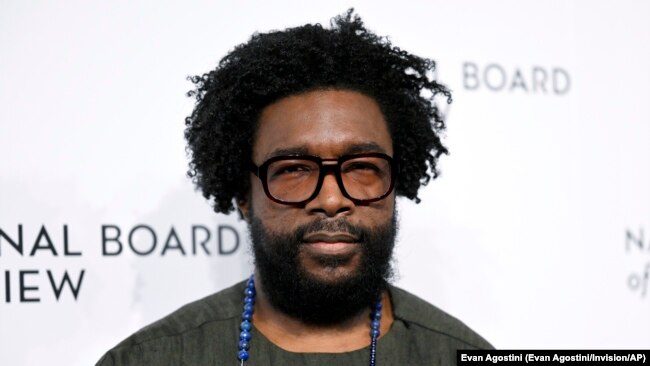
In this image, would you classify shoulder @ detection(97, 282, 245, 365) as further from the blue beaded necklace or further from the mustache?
the mustache

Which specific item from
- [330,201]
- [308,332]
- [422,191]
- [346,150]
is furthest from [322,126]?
[422,191]

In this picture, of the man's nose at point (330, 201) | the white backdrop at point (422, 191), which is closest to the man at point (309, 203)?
the man's nose at point (330, 201)

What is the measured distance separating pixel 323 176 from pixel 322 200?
5 centimetres

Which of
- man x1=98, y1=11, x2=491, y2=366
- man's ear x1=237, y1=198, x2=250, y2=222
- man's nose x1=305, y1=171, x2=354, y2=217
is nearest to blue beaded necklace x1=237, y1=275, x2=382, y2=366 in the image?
man x1=98, y1=11, x2=491, y2=366

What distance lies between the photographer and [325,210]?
1640mm

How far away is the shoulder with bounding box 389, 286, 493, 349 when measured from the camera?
183 centimetres

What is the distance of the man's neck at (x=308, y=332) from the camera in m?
1.76

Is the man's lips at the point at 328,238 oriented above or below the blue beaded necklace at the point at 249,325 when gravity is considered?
above

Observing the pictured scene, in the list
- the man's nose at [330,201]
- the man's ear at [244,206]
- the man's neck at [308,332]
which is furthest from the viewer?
the man's ear at [244,206]

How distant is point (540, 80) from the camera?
95.0 inches

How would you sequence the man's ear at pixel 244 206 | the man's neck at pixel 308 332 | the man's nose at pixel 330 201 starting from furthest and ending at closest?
1. the man's ear at pixel 244 206
2. the man's neck at pixel 308 332
3. the man's nose at pixel 330 201

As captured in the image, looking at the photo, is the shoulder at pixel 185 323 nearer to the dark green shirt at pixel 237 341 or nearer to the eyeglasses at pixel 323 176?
the dark green shirt at pixel 237 341

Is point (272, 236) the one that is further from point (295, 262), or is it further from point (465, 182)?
point (465, 182)

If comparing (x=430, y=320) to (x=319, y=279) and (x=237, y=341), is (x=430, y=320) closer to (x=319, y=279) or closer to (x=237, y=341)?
(x=319, y=279)
